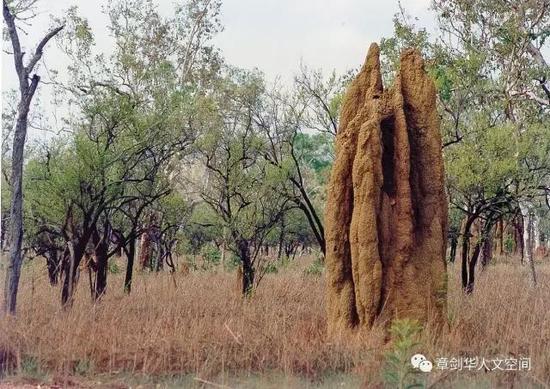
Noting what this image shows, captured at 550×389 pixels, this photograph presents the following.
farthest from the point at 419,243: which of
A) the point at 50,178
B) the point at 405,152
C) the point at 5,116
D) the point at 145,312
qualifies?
the point at 5,116

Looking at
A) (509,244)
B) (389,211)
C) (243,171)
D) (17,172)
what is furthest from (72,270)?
(509,244)

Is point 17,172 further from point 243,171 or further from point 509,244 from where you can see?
point 509,244

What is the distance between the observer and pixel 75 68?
14680 millimetres

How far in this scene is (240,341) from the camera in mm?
6453

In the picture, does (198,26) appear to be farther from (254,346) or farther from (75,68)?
(254,346)

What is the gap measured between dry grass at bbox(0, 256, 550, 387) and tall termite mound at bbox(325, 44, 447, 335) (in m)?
0.38

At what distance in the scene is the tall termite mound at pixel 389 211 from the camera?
6773 millimetres

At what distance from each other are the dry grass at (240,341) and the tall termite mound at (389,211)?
1.24 feet

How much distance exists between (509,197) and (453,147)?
1671 mm

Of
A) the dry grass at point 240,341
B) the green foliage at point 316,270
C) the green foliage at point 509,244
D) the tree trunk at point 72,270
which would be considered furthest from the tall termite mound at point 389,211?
the green foliage at point 509,244

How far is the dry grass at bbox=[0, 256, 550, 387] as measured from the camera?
Result: 6.06 metres

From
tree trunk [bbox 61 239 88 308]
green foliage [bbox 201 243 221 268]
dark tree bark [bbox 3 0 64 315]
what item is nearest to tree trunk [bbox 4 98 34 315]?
dark tree bark [bbox 3 0 64 315]

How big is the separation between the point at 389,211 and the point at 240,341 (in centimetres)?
182

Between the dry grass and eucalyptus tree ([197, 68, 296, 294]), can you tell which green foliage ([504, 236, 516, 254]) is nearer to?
eucalyptus tree ([197, 68, 296, 294])
